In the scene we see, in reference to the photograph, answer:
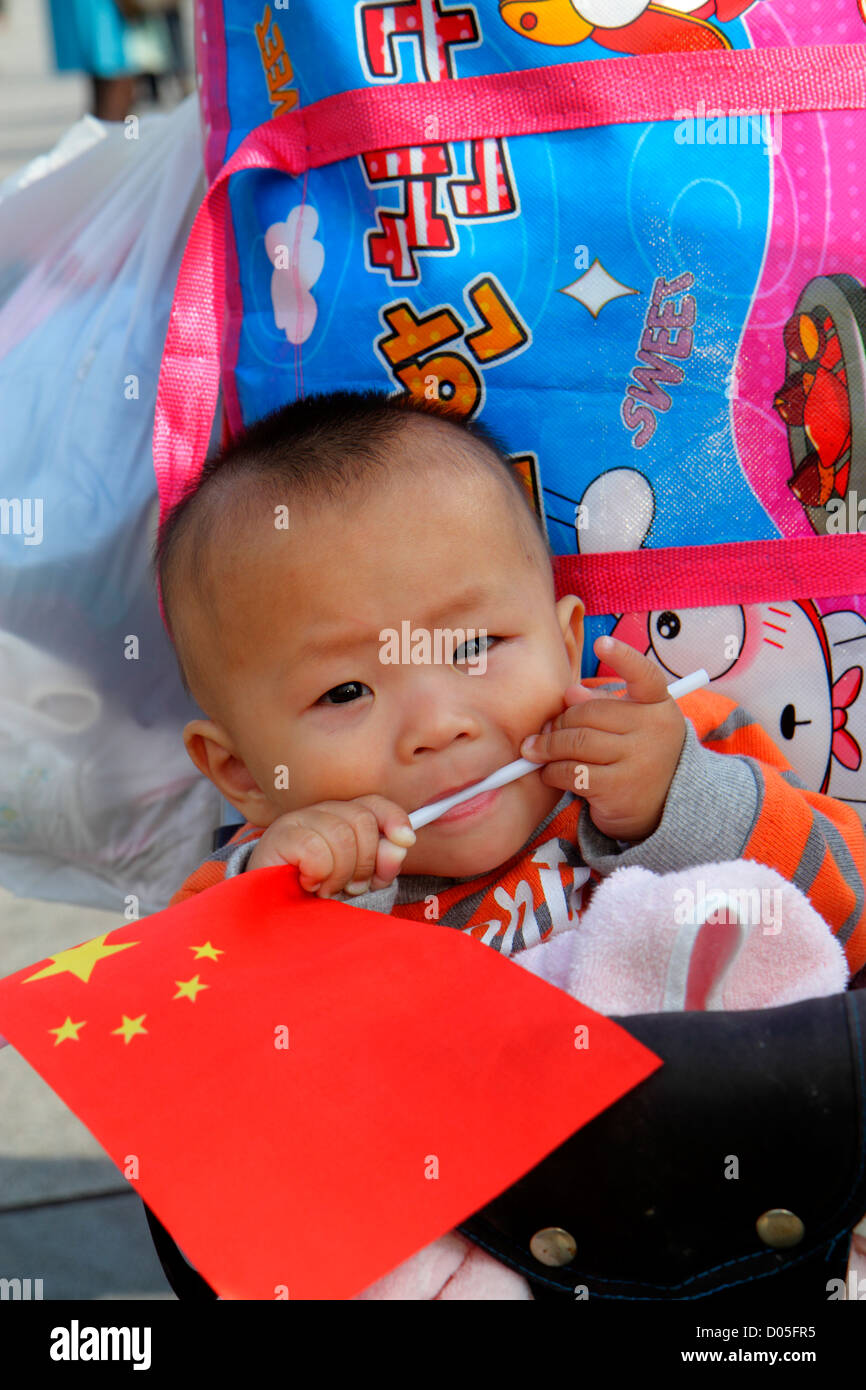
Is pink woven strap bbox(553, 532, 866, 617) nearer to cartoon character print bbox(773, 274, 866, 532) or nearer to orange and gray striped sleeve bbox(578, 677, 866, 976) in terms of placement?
cartoon character print bbox(773, 274, 866, 532)

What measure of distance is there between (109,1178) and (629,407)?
3.21 feet

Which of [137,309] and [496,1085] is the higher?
[137,309]

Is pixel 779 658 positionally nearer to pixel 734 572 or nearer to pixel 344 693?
pixel 734 572

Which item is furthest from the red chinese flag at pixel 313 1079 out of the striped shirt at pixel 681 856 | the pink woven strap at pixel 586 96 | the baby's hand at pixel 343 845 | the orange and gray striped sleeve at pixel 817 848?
the pink woven strap at pixel 586 96

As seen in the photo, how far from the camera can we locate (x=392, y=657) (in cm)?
89

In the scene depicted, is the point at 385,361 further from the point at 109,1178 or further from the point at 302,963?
the point at 109,1178

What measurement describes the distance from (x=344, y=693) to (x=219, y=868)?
0.20 metres

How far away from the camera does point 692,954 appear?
70 centimetres

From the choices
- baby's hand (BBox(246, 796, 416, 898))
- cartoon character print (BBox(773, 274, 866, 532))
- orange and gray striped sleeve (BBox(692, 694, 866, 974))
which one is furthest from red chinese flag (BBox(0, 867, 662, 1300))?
cartoon character print (BBox(773, 274, 866, 532))

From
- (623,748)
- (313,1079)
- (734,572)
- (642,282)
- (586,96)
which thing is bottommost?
(313,1079)

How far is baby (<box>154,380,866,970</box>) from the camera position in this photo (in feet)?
2.90

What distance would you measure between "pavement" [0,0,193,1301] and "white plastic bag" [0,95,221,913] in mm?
267

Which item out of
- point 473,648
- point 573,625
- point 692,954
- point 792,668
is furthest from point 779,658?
point 692,954
